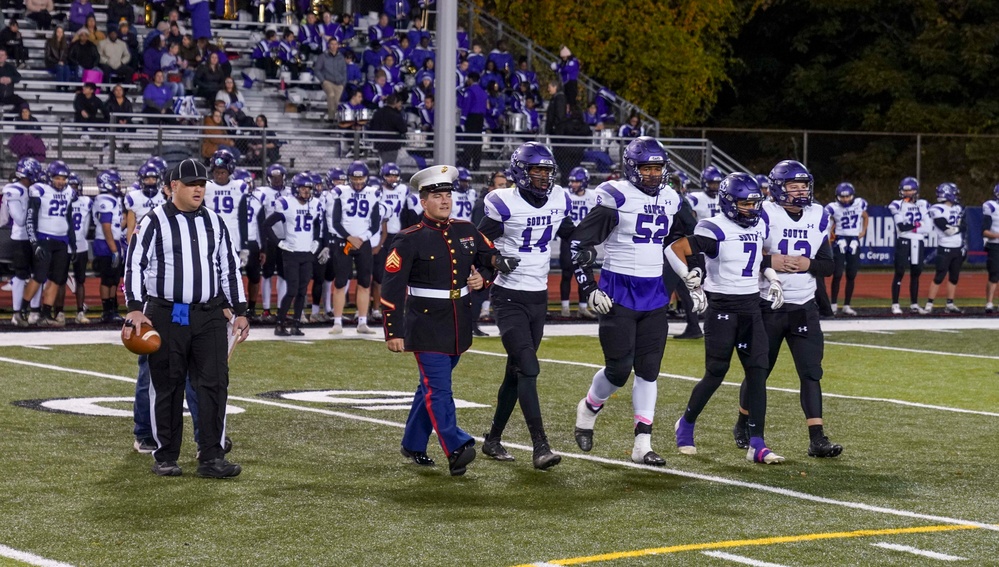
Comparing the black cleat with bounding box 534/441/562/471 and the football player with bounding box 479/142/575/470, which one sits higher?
the football player with bounding box 479/142/575/470

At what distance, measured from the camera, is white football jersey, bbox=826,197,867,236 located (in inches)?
751

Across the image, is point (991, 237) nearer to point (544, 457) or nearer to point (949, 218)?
point (949, 218)

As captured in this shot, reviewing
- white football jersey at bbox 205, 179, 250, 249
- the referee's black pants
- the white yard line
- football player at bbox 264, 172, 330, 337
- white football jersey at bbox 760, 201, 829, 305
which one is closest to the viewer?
the white yard line

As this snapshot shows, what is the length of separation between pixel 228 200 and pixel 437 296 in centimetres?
839

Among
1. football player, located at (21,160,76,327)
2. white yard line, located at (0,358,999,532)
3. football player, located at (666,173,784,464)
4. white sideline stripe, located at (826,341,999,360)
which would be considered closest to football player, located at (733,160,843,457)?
football player, located at (666,173,784,464)

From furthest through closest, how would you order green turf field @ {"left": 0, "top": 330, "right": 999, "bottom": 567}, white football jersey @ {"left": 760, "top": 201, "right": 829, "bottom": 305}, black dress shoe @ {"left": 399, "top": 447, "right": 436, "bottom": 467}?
white football jersey @ {"left": 760, "top": 201, "right": 829, "bottom": 305} → black dress shoe @ {"left": 399, "top": 447, "right": 436, "bottom": 467} → green turf field @ {"left": 0, "top": 330, "right": 999, "bottom": 567}

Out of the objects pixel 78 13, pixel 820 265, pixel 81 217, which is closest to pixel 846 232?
pixel 81 217

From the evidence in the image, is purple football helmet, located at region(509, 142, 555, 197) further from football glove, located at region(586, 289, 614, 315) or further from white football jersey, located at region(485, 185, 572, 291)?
football glove, located at region(586, 289, 614, 315)

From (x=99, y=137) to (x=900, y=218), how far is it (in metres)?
10.8

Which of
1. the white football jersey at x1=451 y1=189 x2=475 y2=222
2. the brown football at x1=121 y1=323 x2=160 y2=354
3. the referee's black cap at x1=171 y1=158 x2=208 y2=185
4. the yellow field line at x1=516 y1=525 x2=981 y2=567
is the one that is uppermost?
the referee's black cap at x1=171 y1=158 x2=208 y2=185

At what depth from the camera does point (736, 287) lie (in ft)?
28.3

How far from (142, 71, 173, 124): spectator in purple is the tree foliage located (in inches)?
373

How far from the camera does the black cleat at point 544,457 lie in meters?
8.09

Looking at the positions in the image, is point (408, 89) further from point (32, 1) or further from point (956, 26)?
point (956, 26)
